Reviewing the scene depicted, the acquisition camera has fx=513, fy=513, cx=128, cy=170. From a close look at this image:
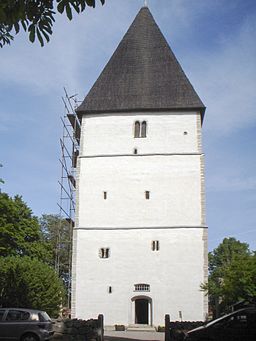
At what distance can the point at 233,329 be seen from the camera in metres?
12.6

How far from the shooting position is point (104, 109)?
110 feet

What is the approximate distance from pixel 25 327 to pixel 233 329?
19.8 feet

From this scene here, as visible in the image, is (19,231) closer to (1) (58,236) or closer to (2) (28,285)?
(1) (58,236)

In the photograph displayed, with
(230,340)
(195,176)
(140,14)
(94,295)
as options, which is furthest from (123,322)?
(140,14)

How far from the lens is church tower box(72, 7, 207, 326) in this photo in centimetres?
2919

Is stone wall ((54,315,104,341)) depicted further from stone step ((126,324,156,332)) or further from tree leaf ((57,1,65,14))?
tree leaf ((57,1,65,14))

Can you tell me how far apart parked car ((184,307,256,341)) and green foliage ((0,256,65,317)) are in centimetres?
1684

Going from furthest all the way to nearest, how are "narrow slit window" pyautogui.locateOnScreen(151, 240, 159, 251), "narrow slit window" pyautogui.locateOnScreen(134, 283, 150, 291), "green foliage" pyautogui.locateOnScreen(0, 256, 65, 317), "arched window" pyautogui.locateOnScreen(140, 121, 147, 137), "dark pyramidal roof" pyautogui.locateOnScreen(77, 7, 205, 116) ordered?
"dark pyramidal roof" pyautogui.locateOnScreen(77, 7, 205, 116), "arched window" pyautogui.locateOnScreen(140, 121, 147, 137), "narrow slit window" pyautogui.locateOnScreen(151, 240, 159, 251), "narrow slit window" pyautogui.locateOnScreen(134, 283, 150, 291), "green foliage" pyautogui.locateOnScreen(0, 256, 65, 317)

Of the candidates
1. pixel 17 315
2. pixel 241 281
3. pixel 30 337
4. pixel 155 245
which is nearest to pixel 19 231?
pixel 155 245

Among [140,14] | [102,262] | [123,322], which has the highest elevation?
[140,14]

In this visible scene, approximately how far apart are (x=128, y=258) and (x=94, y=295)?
9.39 ft

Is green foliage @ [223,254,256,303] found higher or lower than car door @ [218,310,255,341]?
higher

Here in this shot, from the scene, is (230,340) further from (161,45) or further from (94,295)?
(161,45)

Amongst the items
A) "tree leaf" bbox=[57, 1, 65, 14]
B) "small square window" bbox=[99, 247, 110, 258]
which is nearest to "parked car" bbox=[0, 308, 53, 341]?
"tree leaf" bbox=[57, 1, 65, 14]
